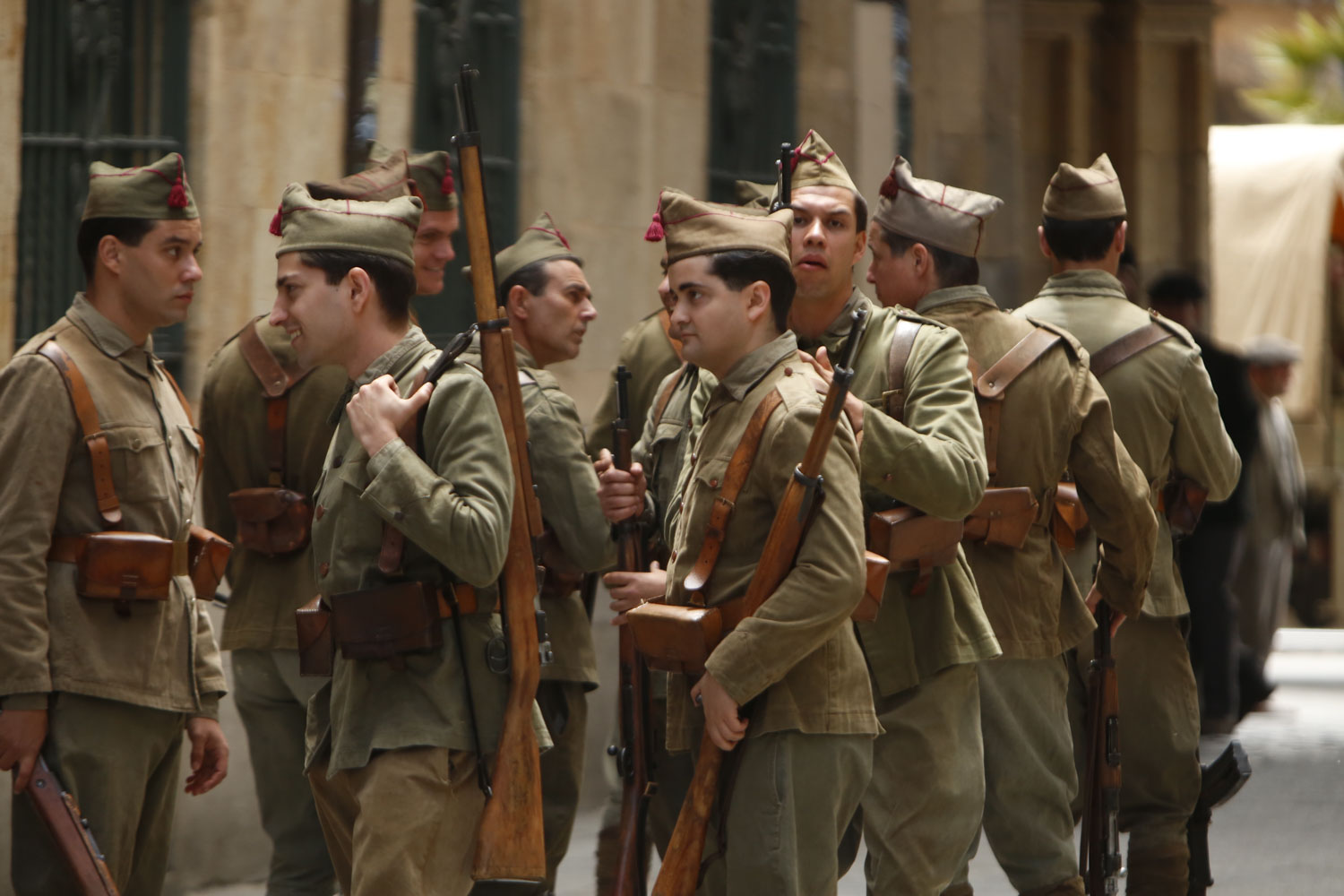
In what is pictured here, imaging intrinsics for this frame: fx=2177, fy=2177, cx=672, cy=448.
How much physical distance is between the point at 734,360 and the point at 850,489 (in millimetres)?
380

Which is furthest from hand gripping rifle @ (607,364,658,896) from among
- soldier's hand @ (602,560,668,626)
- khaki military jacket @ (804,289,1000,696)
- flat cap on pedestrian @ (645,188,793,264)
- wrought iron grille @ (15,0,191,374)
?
wrought iron grille @ (15,0,191,374)

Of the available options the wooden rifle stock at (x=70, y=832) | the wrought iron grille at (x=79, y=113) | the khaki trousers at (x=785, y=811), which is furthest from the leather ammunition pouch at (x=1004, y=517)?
the wrought iron grille at (x=79, y=113)

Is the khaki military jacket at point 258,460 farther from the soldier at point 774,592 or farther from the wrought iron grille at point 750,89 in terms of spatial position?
the wrought iron grille at point 750,89

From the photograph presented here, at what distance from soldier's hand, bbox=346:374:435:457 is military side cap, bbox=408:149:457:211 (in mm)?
2174

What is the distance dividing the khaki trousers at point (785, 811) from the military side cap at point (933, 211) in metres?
1.79

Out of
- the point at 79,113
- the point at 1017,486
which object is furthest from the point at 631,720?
the point at 79,113

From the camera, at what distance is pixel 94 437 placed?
16.3ft

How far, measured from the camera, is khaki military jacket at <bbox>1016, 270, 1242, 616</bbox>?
6539 mm

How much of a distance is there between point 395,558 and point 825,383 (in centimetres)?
96

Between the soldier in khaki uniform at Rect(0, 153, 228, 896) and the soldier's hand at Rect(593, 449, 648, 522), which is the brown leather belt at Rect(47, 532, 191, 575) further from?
the soldier's hand at Rect(593, 449, 648, 522)

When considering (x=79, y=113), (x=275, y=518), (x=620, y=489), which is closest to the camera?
(x=620, y=489)

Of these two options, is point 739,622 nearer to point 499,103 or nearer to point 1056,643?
point 1056,643

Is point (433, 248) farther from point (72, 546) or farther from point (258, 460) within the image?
point (72, 546)

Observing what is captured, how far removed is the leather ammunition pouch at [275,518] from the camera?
6.05 metres
